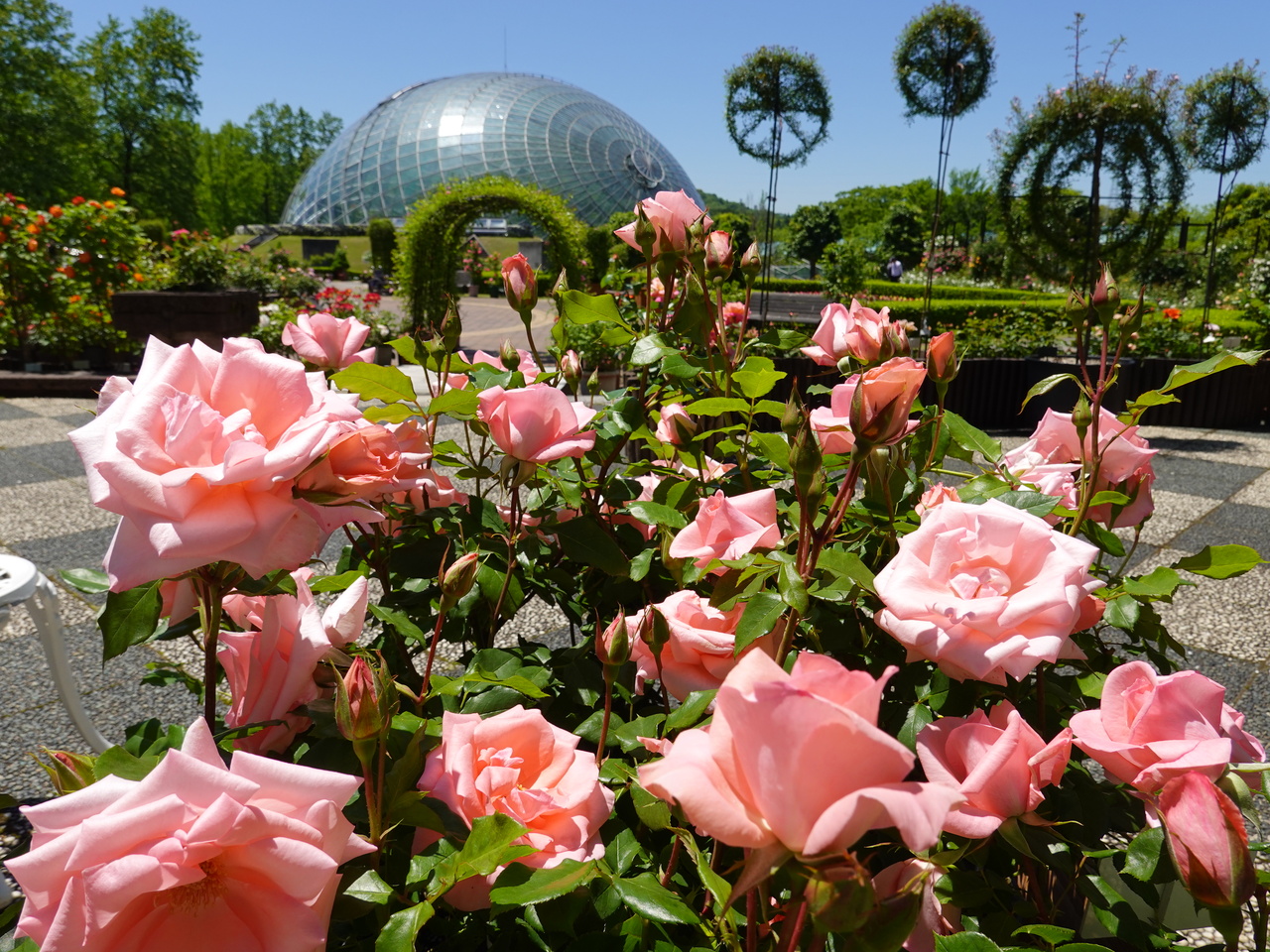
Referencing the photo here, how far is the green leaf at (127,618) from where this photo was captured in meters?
0.67

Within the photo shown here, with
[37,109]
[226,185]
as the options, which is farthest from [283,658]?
[226,185]

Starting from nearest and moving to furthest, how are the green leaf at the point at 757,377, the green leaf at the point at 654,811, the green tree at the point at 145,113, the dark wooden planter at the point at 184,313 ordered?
the green leaf at the point at 654,811, the green leaf at the point at 757,377, the dark wooden planter at the point at 184,313, the green tree at the point at 145,113

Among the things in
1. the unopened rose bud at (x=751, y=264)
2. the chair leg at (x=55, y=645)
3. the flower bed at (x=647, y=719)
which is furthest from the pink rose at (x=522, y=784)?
the chair leg at (x=55, y=645)

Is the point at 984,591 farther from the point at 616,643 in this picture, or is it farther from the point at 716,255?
the point at 716,255

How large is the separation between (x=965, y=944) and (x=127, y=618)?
25.6 inches

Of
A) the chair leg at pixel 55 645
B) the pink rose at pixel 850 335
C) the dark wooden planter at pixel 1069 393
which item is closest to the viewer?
the pink rose at pixel 850 335

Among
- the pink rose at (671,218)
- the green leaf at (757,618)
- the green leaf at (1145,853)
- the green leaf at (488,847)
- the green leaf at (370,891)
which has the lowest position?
the green leaf at (1145,853)

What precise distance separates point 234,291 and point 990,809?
Result: 34.6 feet

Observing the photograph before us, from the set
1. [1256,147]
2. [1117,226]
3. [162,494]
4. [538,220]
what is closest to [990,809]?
[162,494]

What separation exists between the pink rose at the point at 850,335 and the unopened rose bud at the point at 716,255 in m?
0.17

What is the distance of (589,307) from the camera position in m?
1.00

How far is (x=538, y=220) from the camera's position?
10359 mm

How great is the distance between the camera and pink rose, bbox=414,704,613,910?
0.58 meters

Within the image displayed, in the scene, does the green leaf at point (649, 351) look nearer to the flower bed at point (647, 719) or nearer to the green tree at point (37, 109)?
the flower bed at point (647, 719)
